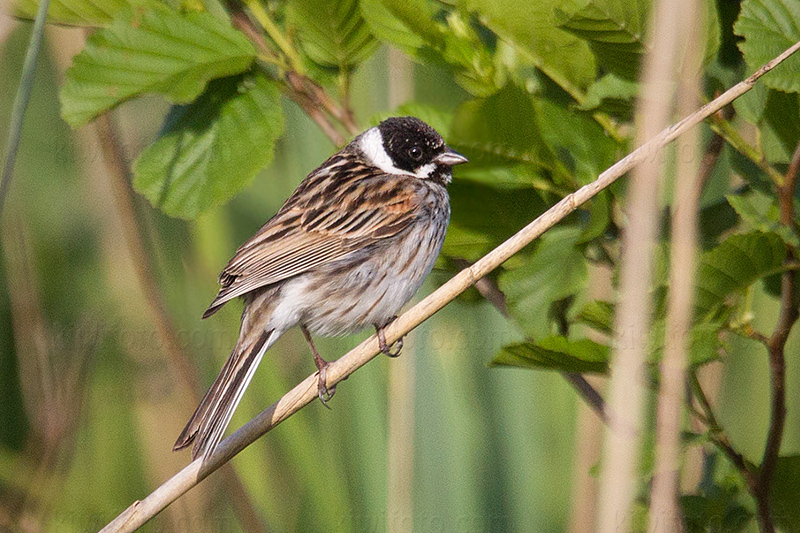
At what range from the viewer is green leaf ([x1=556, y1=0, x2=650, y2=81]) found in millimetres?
1562

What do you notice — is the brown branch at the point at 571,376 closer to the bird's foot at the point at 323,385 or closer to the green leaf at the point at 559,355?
the green leaf at the point at 559,355

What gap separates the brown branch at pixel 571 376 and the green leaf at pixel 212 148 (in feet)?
1.80

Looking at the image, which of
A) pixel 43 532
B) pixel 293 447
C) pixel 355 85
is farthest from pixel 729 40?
pixel 43 532

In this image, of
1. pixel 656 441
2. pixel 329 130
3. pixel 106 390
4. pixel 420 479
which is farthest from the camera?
pixel 106 390

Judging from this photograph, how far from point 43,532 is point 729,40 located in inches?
91.9

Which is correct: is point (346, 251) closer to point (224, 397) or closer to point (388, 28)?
point (224, 397)

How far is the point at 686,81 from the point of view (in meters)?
1.65

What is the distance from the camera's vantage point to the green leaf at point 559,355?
1563mm

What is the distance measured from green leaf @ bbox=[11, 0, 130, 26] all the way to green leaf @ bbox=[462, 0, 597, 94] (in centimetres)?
79

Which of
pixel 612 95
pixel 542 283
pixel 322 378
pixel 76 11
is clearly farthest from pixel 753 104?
pixel 76 11

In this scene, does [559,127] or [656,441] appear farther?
[559,127]

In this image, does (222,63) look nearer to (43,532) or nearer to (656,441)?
(656,441)

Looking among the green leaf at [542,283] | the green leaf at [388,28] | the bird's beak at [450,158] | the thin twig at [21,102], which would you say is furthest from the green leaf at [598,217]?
the thin twig at [21,102]

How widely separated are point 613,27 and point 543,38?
0.59ft
